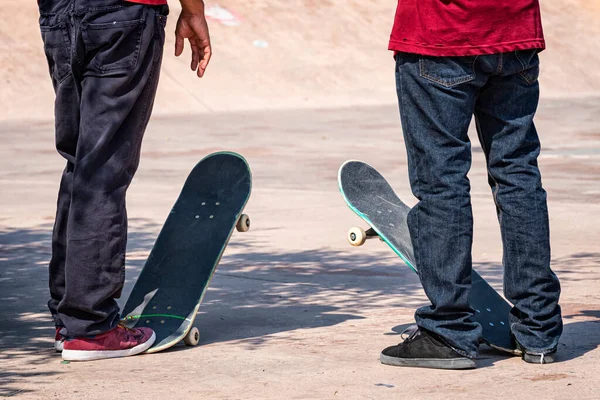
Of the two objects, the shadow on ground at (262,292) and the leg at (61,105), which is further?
the shadow on ground at (262,292)

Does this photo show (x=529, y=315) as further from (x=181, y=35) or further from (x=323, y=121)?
(x=323, y=121)

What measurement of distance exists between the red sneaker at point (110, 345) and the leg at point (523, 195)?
1.32 metres

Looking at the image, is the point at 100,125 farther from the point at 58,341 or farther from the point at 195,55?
the point at 58,341

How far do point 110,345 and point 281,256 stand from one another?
230cm

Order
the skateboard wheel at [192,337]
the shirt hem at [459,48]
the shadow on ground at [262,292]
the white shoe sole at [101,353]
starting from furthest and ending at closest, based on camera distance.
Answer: the shadow on ground at [262,292], the skateboard wheel at [192,337], the white shoe sole at [101,353], the shirt hem at [459,48]

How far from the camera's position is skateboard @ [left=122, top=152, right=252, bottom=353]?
4219mm

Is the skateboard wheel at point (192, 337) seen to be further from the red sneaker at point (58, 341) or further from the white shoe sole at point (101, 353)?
the red sneaker at point (58, 341)

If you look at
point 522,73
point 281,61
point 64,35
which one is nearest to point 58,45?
point 64,35

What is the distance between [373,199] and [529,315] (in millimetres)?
941

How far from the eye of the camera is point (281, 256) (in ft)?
20.2

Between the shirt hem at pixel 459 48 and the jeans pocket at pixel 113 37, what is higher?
the shirt hem at pixel 459 48

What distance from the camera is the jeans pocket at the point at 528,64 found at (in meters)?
3.76

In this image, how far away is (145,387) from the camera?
3.51 metres

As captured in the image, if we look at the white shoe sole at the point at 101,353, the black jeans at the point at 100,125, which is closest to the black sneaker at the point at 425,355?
the white shoe sole at the point at 101,353
